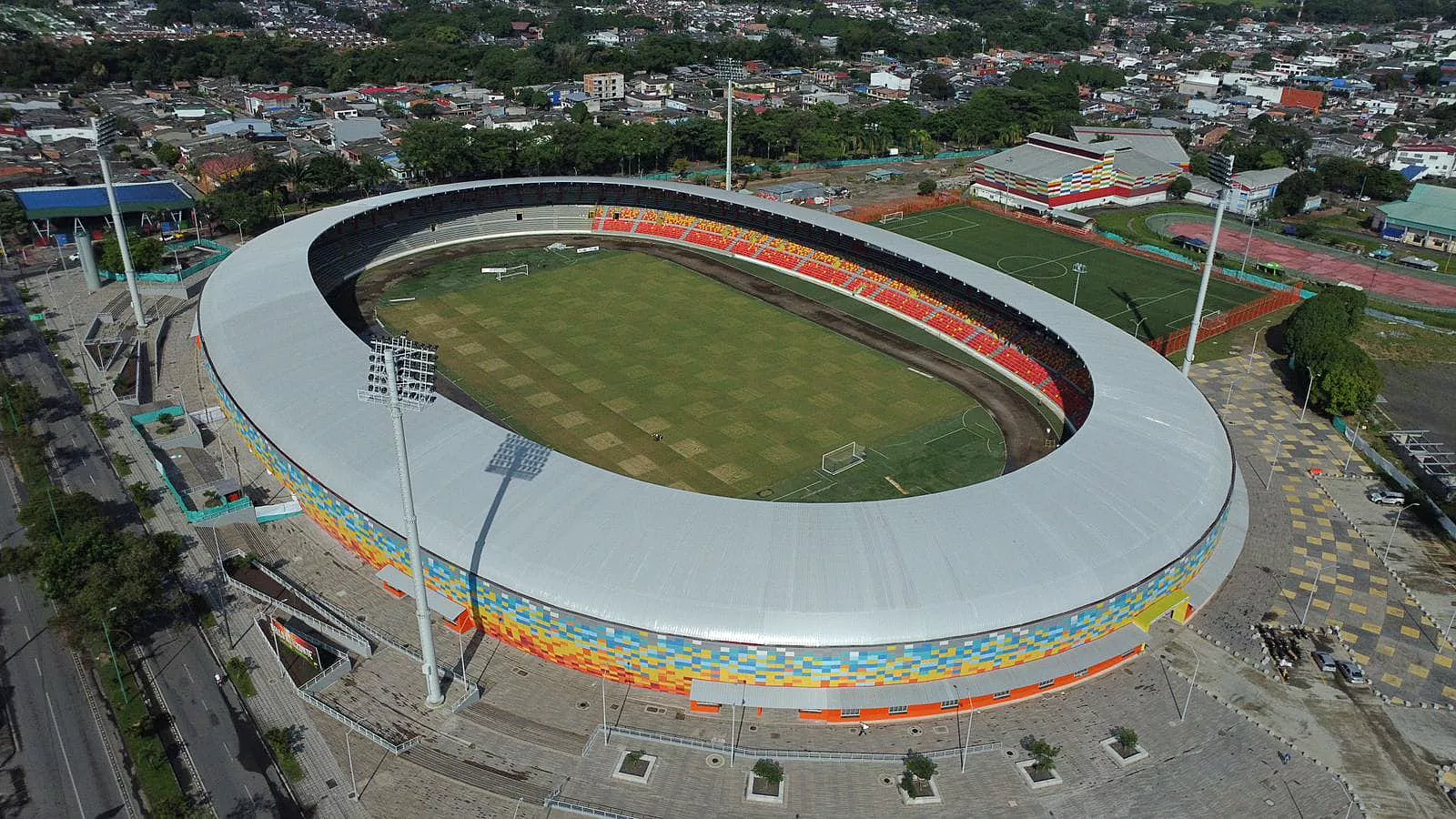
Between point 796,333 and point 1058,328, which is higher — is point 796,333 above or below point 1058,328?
below

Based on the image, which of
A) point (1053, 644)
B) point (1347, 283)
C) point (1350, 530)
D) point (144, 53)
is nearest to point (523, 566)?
point (1053, 644)

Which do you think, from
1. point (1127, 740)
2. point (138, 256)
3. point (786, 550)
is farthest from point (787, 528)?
point (138, 256)

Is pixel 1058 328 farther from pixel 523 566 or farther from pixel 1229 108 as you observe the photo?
A: pixel 1229 108

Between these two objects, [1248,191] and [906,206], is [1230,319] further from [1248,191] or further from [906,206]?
[1248,191]

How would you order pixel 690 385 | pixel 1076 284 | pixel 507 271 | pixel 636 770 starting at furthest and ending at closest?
pixel 1076 284
pixel 507 271
pixel 690 385
pixel 636 770

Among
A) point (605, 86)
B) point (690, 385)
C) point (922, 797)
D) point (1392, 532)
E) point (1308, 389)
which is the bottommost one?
point (922, 797)

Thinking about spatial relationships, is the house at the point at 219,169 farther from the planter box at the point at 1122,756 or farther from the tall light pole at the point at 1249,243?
the tall light pole at the point at 1249,243

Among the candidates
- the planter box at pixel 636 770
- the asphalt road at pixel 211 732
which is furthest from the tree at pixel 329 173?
the planter box at pixel 636 770
